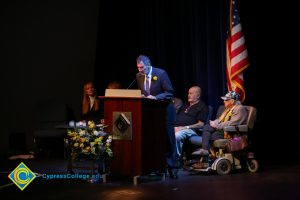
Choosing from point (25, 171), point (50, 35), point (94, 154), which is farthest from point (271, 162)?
point (50, 35)

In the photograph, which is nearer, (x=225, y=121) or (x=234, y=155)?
(x=234, y=155)

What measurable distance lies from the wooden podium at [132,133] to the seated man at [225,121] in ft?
3.40

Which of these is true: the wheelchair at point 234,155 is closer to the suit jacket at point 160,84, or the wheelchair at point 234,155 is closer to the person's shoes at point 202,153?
the person's shoes at point 202,153

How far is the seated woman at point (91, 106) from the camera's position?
7.30m

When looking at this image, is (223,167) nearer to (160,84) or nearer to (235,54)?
(160,84)

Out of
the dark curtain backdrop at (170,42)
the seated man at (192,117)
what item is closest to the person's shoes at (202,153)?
the seated man at (192,117)

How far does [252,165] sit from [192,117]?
120 centimetres

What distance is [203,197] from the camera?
12.6ft

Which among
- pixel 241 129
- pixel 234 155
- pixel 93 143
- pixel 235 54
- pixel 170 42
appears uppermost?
pixel 170 42

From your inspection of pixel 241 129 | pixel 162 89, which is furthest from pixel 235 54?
pixel 162 89

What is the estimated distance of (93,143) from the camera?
4.75 m

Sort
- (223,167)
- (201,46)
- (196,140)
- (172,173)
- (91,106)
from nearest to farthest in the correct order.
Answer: (172,173) < (223,167) < (196,140) < (201,46) < (91,106)

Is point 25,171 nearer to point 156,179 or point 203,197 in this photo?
point 156,179

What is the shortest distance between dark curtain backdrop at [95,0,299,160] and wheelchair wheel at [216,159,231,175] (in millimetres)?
1120
